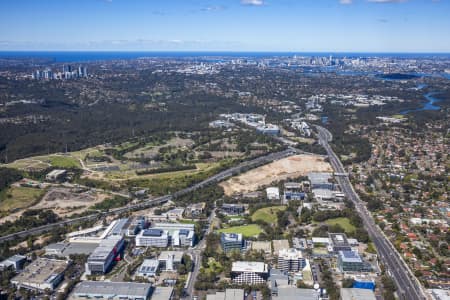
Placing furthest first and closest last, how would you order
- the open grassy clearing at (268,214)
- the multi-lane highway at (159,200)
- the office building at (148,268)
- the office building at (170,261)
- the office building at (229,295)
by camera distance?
the open grassy clearing at (268,214), the multi-lane highway at (159,200), the office building at (170,261), the office building at (148,268), the office building at (229,295)

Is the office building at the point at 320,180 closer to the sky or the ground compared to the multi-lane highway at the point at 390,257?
closer to the sky

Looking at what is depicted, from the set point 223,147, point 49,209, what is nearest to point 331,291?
point 49,209

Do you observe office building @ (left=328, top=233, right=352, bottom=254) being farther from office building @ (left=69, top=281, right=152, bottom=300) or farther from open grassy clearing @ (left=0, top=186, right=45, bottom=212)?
open grassy clearing @ (left=0, top=186, right=45, bottom=212)

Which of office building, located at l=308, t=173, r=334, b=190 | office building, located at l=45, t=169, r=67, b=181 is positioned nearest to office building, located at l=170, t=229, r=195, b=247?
→ office building, located at l=308, t=173, r=334, b=190

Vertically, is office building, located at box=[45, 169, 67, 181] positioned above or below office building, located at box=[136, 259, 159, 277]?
above

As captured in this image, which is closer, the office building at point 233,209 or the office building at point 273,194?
the office building at point 233,209

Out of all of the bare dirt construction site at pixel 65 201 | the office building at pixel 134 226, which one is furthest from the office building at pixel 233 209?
the bare dirt construction site at pixel 65 201

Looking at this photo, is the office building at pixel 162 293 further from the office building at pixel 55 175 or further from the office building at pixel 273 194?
the office building at pixel 55 175

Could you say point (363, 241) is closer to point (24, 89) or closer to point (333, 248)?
point (333, 248)
